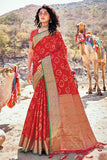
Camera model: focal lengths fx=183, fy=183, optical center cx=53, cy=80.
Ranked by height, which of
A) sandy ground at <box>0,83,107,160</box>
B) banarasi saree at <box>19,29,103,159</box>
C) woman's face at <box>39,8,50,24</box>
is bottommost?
sandy ground at <box>0,83,107,160</box>

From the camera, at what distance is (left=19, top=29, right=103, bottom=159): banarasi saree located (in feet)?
7.17

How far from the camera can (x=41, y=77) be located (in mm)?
2373

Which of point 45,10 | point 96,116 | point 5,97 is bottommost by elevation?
point 96,116

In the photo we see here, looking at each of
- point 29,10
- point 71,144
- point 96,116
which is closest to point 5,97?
point 71,144

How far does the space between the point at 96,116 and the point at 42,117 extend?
2.10 m

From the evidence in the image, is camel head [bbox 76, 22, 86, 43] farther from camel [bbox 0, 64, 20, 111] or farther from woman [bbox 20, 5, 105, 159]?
woman [bbox 20, 5, 105, 159]

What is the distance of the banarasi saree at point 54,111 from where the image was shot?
219 cm

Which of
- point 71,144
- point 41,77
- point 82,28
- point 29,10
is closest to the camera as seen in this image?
point 71,144

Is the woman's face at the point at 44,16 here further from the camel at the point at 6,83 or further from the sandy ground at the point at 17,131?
the sandy ground at the point at 17,131

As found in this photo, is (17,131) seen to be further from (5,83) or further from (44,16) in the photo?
(44,16)

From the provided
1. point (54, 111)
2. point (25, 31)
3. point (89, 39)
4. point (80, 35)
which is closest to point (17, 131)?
point (54, 111)

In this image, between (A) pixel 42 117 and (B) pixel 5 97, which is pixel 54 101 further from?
(B) pixel 5 97

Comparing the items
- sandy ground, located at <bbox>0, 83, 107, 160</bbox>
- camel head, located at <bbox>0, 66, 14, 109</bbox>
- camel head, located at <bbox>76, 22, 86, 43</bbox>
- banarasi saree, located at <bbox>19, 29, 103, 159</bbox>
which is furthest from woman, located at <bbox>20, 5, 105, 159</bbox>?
camel head, located at <bbox>76, 22, 86, 43</bbox>

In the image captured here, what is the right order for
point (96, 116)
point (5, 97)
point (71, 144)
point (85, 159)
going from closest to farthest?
point (85, 159) < point (71, 144) < point (5, 97) < point (96, 116)
